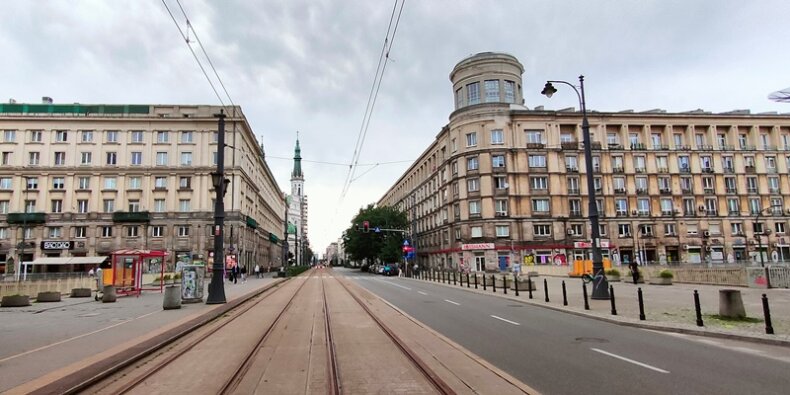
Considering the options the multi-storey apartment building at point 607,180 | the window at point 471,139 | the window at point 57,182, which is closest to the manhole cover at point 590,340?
the multi-storey apartment building at point 607,180

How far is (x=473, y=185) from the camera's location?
6003 centimetres

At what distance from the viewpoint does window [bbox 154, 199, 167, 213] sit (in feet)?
192

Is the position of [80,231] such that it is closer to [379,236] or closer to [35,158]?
[35,158]

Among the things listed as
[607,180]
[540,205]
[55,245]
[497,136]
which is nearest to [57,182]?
[55,245]

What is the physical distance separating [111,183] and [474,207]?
1771 inches

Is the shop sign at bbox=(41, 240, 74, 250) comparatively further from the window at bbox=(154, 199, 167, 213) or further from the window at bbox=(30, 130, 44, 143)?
the window at bbox=(30, 130, 44, 143)

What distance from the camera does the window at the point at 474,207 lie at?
59344 mm

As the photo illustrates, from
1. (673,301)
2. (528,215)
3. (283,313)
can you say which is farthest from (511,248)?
(283,313)

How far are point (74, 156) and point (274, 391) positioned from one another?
215 feet

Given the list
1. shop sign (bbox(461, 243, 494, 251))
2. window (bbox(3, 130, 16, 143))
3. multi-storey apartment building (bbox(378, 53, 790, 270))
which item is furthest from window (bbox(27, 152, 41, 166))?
shop sign (bbox(461, 243, 494, 251))

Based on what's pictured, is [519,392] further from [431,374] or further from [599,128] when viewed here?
[599,128]

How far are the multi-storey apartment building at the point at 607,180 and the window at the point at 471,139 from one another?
136 mm

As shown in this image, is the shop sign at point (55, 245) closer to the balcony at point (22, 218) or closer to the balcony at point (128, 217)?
the balcony at point (22, 218)

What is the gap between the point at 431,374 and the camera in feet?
22.6
